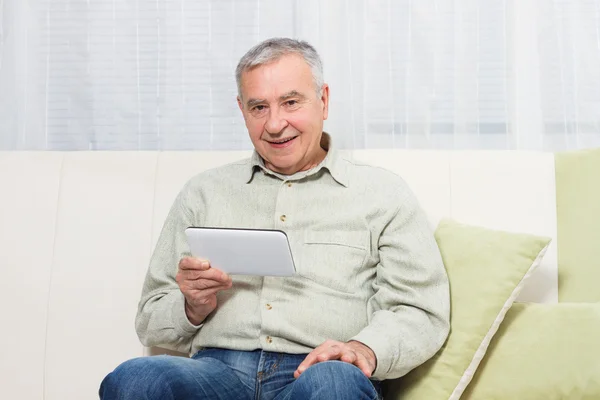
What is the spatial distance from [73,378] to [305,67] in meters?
0.95

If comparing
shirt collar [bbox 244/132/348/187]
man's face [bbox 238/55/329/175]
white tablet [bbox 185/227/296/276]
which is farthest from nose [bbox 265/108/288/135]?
white tablet [bbox 185/227/296/276]

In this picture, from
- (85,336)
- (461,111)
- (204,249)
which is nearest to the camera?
(204,249)

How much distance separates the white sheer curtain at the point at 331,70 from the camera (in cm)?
228

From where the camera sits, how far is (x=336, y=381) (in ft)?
4.38

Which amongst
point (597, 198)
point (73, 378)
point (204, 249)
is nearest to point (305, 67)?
point (204, 249)

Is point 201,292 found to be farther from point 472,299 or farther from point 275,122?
point 472,299

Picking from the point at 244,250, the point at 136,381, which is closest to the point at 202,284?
the point at 244,250

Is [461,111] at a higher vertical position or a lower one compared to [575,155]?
higher

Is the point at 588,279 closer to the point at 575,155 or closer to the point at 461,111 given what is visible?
the point at 575,155

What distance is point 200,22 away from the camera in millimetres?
2375

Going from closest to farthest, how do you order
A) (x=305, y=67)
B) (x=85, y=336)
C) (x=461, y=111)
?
(x=305, y=67) < (x=85, y=336) < (x=461, y=111)

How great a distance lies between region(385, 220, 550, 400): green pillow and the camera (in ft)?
5.33

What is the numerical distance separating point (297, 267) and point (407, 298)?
0.84 ft

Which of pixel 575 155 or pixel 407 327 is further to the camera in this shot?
pixel 575 155
